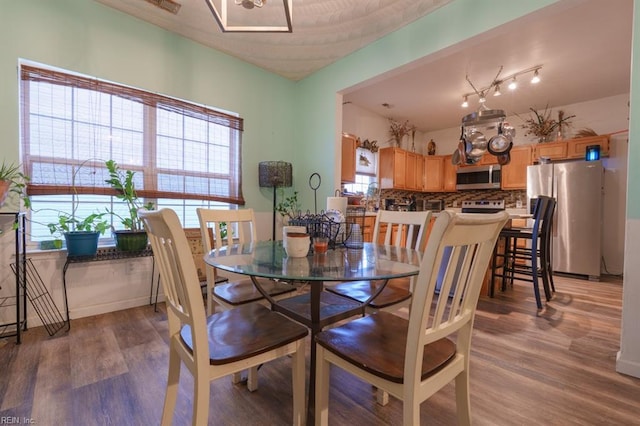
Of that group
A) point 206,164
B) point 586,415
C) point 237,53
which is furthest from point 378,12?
point 586,415

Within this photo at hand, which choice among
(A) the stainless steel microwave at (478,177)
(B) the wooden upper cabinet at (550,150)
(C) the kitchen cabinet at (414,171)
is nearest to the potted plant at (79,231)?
(C) the kitchen cabinet at (414,171)

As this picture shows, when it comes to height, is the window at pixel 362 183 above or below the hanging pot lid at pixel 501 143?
below

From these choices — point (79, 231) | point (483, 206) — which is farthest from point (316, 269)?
point (483, 206)

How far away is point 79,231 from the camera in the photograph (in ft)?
7.81

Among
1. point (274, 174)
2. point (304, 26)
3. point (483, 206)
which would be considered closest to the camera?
point (304, 26)

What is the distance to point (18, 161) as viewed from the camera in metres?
2.24

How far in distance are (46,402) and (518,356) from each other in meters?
2.82

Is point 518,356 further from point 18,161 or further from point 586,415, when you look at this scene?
point 18,161

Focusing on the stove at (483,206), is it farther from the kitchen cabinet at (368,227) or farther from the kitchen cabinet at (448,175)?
the kitchen cabinet at (368,227)

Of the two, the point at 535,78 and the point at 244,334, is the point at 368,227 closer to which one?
the point at 535,78

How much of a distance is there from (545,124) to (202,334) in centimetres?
609

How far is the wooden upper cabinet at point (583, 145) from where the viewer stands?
13.9 feet

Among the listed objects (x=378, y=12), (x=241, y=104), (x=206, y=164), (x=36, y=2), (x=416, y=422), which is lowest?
(x=416, y=422)

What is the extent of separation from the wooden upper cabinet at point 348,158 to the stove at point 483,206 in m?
2.59
